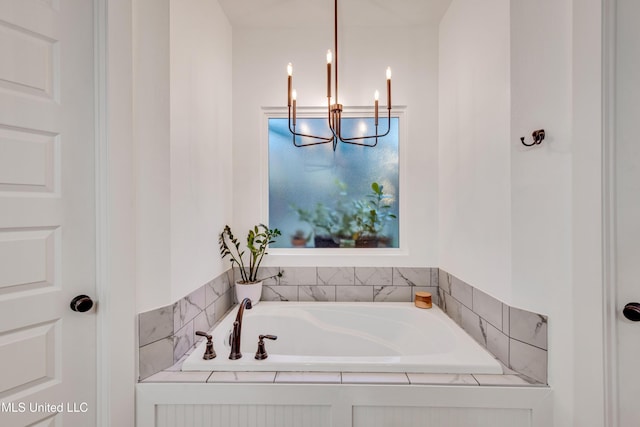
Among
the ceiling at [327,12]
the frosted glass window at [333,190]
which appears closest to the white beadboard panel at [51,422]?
A: the frosted glass window at [333,190]

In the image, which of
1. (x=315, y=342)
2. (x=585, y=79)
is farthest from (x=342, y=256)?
(x=585, y=79)

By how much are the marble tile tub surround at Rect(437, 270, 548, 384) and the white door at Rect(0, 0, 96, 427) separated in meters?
1.75

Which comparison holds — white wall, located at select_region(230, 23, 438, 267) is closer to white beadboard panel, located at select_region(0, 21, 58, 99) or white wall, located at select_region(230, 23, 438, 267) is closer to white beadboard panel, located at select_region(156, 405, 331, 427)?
white beadboard panel, located at select_region(156, 405, 331, 427)

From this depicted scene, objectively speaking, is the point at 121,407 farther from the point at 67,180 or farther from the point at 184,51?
the point at 184,51

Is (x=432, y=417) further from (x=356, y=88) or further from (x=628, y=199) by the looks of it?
(x=356, y=88)

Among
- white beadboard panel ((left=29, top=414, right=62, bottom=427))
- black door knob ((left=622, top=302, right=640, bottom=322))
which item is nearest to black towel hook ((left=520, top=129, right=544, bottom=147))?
black door knob ((left=622, top=302, right=640, bottom=322))

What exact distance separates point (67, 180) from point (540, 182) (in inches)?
73.2

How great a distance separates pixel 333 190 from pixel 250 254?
2.66 feet

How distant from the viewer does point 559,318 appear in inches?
42.8

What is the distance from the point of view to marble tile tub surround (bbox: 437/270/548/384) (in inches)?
45.1

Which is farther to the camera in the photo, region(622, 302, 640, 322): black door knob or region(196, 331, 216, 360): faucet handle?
region(196, 331, 216, 360): faucet handle

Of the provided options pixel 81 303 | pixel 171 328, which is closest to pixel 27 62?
pixel 81 303

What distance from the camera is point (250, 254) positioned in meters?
2.10

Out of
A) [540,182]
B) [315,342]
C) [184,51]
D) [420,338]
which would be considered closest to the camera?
[540,182]
